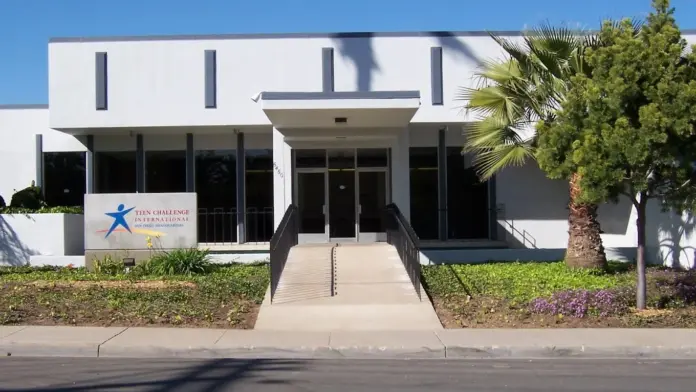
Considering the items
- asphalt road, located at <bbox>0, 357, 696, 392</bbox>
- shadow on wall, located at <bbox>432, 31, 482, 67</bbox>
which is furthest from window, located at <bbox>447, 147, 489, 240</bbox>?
asphalt road, located at <bbox>0, 357, 696, 392</bbox>

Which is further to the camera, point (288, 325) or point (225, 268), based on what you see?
point (225, 268)

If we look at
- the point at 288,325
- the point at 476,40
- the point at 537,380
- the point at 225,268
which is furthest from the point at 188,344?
the point at 476,40

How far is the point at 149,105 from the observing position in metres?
20.4

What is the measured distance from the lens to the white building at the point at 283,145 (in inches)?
734

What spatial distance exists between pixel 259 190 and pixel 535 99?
10.7 m

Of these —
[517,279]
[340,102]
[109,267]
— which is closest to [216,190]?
[109,267]

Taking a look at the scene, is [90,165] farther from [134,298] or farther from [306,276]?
[306,276]

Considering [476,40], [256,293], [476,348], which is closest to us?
[476,348]

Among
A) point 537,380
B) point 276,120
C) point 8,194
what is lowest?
point 537,380

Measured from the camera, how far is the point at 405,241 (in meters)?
14.6

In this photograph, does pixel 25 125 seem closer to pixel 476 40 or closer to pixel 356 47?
pixel 356 47

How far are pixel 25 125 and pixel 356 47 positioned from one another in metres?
12.0

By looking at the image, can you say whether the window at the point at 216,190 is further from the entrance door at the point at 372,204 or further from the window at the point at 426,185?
the window at the point at 426,185

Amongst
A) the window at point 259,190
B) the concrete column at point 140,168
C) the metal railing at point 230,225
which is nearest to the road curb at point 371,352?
the metal railing at point 230,225
